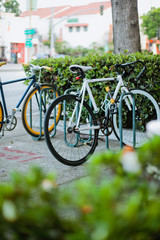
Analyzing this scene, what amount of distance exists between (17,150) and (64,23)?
70.8 meters

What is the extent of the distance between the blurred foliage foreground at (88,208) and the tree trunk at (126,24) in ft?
18.5

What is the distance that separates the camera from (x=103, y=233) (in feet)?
3.02

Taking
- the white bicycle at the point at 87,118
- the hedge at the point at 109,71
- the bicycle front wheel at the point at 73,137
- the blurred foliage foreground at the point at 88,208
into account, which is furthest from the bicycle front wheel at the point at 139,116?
the blurred foliage foreground at the point at 88,208

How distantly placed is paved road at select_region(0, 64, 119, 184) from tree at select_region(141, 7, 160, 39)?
53665 millimetres

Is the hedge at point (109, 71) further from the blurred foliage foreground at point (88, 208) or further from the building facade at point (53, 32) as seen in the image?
the building facade at point (53, 32)

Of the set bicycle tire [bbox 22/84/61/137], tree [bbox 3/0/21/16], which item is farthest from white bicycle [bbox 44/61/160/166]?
tree [bbox 3/0/21/16]

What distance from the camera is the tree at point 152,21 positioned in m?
56.5

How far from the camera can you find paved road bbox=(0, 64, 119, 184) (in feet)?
12.8

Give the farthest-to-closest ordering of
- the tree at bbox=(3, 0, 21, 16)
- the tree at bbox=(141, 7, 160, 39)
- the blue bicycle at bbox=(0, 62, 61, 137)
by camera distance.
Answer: the tree at bbox=(3, 0, 21, 16) < the tree at bbox=(141, 7, 160, 39) < the blue bicycle at bbox=(0, 62, 61, 137)

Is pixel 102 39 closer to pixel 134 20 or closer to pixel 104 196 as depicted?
pixel 134 20

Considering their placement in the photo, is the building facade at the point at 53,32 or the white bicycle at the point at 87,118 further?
the building facade at the point at 53,32

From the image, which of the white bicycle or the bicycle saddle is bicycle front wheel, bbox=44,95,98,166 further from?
the bicycle saddle

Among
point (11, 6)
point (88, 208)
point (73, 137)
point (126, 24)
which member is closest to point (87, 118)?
point (73, 137)

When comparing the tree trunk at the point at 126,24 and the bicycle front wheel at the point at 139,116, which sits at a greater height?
the tree trunk at the point at 126,24
